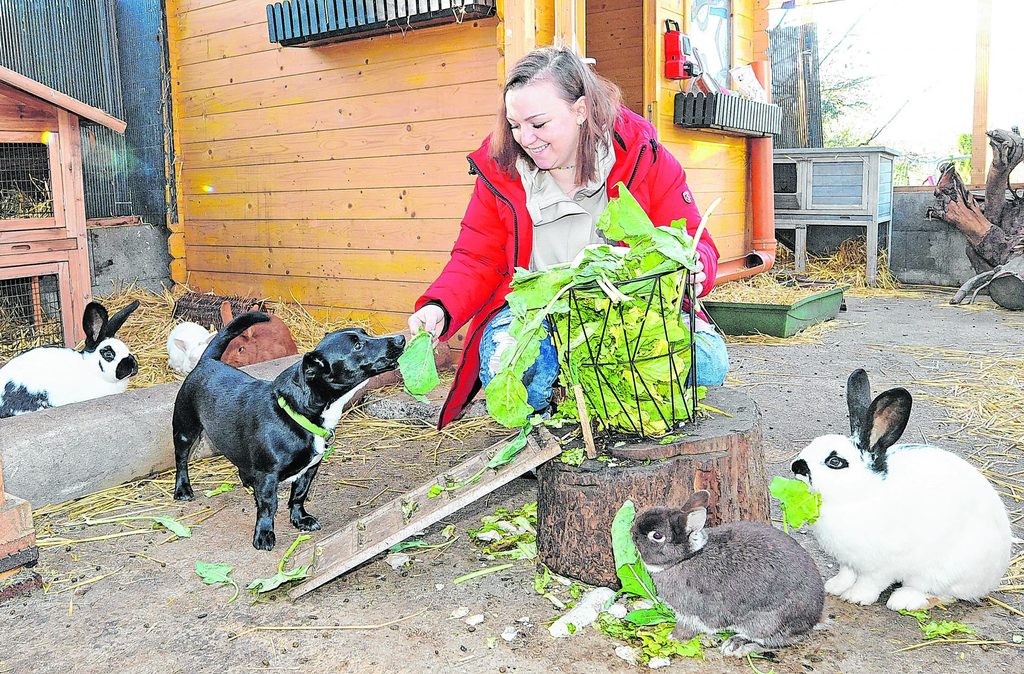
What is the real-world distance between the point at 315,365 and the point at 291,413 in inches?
7.5

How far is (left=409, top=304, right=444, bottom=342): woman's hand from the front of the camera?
2.90m

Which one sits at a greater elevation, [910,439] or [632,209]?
[632,209]

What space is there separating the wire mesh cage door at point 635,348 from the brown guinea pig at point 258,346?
2612mm

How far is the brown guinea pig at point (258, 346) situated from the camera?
457cm

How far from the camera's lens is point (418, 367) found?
8.30 ft

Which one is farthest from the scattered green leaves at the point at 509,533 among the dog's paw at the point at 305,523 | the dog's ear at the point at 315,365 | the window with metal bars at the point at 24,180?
the window with metal bars at the point at 24,180

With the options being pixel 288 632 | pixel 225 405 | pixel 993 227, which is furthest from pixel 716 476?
pixel 993 227

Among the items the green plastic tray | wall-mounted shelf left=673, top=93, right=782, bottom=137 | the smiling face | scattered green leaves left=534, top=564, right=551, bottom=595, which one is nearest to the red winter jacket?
the smiling face

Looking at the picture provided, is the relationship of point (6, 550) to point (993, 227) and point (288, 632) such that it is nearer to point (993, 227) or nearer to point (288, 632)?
point (288, 632)

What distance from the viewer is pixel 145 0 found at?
6.38 metres

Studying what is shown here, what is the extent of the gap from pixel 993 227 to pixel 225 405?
7177 mm

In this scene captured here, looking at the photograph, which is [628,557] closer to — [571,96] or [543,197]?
[543,197]

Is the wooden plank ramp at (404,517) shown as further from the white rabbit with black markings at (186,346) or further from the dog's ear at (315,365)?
the white rabbit with black markings at (186,346)

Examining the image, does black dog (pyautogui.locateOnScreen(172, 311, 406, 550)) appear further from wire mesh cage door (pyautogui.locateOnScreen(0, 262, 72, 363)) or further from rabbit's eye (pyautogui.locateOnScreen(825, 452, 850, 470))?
wire mesh cage door (pyautogui.locateOnScreen(0, 262, 72, 363))
